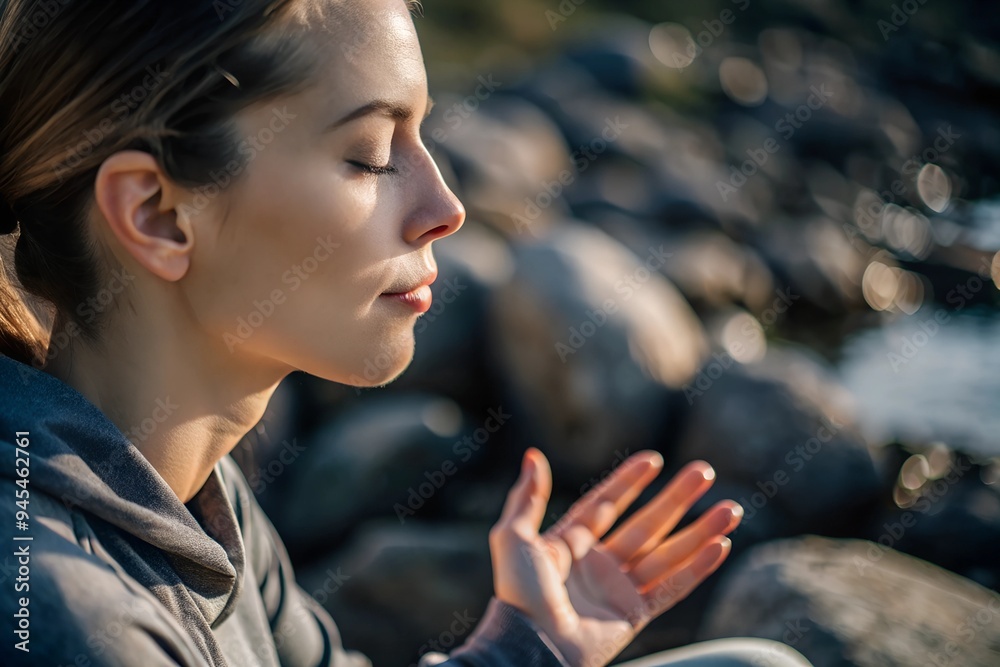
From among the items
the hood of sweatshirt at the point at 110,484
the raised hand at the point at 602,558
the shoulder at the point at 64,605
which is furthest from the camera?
the raised hand at the point at 602,558

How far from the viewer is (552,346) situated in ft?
16.5

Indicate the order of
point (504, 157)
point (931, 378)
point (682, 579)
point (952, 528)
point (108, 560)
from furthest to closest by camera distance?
point (504, 157)
point (931, 378)
point (952, 528)
point (682, 579)
point (108, 560)

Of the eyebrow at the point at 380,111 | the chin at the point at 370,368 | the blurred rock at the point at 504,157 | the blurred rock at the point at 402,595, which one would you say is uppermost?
the eyebrow at the point at 380,111

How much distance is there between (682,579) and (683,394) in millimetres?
3188

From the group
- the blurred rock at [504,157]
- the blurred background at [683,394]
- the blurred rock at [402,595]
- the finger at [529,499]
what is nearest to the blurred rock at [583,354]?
the blurred background at [683,394]

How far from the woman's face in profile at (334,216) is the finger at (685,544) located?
67 cm

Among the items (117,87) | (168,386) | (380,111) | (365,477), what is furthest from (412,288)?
(365,477)

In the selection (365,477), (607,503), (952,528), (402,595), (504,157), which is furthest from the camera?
(504,157)

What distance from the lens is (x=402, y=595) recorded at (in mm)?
3963

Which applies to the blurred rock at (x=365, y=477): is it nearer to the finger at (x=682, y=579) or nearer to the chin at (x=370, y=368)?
the finger at (x=682, y=579)

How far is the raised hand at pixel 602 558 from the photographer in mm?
1863

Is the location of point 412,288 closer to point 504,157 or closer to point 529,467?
point 529,467

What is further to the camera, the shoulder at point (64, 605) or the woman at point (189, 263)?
the woman at point (189, 263)

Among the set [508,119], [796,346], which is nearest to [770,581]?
[796,346]
